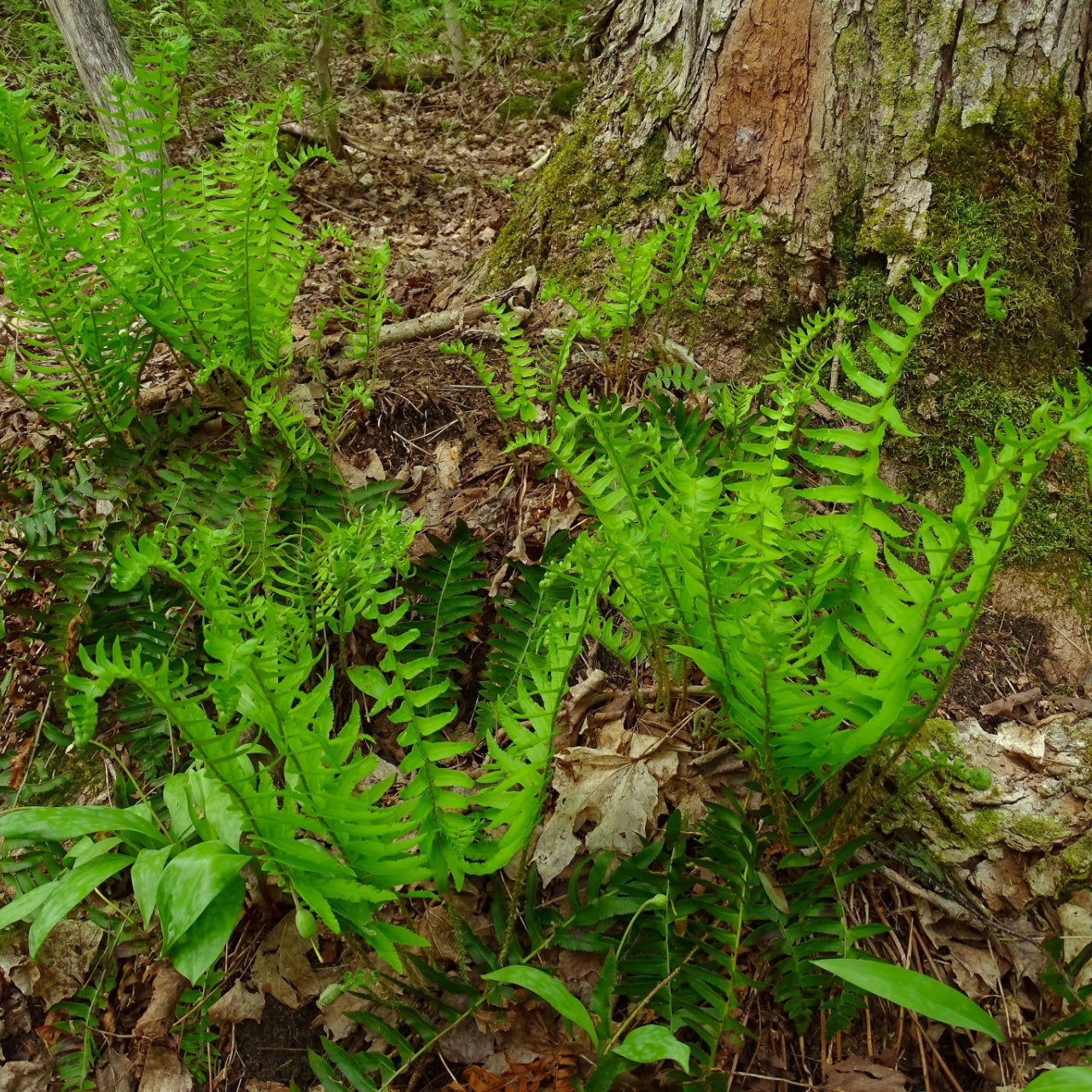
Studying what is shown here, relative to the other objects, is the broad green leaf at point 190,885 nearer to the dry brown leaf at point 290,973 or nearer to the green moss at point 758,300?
the dry brown leaf at point 290,973

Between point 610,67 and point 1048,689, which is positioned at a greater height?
point 610,67

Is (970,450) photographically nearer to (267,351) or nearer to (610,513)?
(610,513)

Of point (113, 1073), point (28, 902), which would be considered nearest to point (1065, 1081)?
point (28, 902)

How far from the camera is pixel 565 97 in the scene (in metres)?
5.96

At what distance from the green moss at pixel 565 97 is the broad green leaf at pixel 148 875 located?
5961 mm

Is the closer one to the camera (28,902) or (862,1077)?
(28,902)

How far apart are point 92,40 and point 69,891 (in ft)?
13.8

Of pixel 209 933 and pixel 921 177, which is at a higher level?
pixel 921 177

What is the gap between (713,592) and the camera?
4.63 feet

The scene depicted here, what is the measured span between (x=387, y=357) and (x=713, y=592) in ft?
6.09

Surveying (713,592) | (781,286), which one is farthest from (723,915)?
(781,286)

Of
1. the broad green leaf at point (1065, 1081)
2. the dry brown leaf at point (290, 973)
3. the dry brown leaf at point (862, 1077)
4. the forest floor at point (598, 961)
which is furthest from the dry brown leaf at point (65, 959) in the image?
the broad green leaf at point (1065, 1081)

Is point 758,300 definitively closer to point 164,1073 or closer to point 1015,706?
point 1015,706

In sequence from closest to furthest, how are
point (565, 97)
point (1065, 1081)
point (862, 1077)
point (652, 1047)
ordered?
1. point (1065, 1081)
2. point (652, 1047)
3. point (862, 1077)
4. point (565, 97)
